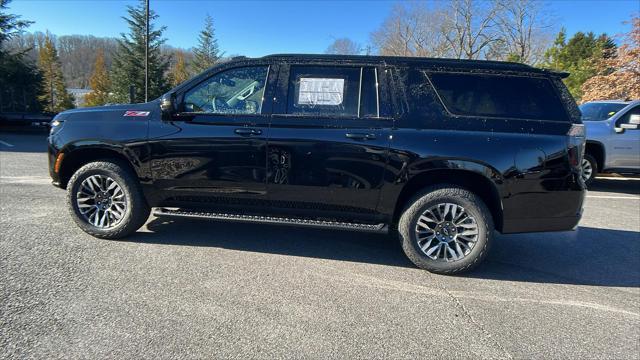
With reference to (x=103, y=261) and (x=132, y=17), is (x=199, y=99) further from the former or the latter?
(x=132, y=17)

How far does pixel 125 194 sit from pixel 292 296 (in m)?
2.31

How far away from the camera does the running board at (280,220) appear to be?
3.72 meters

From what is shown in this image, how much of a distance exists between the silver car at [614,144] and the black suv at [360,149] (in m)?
5.61

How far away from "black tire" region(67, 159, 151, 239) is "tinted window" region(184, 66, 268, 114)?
1.02 meters

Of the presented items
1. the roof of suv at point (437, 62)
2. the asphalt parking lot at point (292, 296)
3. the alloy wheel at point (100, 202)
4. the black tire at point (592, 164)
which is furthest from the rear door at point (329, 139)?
the black tire at point (592, 164)

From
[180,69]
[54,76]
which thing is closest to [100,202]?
[180,69]

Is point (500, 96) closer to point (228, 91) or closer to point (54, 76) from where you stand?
point (228, 91)

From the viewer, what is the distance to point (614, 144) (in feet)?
26.6

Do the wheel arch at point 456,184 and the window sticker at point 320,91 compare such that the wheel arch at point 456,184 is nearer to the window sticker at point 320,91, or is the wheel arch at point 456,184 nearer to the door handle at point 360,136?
the door handle at point 360,136

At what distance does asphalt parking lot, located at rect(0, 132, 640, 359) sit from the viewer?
2.53 m

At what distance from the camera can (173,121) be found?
13.1 ft

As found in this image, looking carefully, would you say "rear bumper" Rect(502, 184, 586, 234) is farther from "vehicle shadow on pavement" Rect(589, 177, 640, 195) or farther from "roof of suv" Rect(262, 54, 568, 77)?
"vehicle shadow on pavement" Rect(589, 177, 640, 195)

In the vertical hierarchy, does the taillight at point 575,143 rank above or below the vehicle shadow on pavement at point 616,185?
above

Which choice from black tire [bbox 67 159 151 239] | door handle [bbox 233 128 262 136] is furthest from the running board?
door handle [bbox 233 128 262 136]
